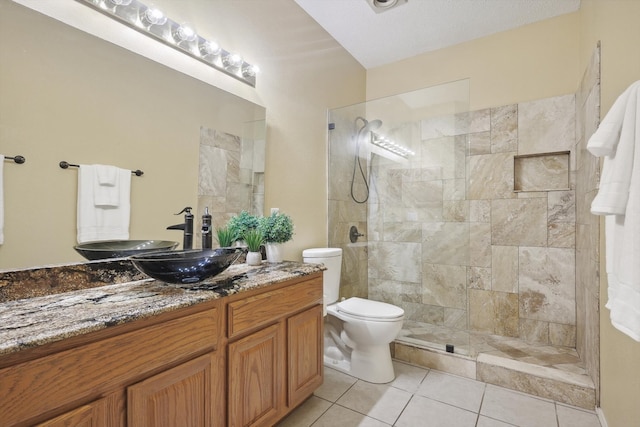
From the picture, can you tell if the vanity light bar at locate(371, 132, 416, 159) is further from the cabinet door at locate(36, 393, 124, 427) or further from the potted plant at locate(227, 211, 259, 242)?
the cabinet door at locate(36, 393, 124, 427)

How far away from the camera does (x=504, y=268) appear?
8.98 ft

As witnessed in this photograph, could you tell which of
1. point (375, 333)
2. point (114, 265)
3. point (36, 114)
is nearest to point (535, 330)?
point (375, 333)

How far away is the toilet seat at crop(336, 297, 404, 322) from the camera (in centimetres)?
210

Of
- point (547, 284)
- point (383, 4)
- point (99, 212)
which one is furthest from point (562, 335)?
point (99, 212)

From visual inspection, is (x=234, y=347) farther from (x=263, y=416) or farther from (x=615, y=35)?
(x=615, y=35)

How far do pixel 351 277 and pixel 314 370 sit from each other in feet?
3.79

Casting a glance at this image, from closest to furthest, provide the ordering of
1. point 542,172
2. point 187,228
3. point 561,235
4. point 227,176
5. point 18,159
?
point 18,159 < point 187,228 < point 227,176 < point 561,235 < point 542,172

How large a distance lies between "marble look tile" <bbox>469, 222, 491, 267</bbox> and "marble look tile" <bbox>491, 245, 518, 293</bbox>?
0.05 m

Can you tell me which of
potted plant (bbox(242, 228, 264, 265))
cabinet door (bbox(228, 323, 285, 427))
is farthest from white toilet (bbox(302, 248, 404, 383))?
cabinet door (bbox(228, 323, 285, 427))

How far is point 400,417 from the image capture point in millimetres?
1784

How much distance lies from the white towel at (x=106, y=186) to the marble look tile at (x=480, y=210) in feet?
9.01

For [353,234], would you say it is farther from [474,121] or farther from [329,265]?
[474,121]

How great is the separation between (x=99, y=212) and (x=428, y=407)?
2.07 meters

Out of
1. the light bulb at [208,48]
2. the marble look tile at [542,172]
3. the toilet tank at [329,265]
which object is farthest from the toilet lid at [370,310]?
the light bulb at [208,48]
